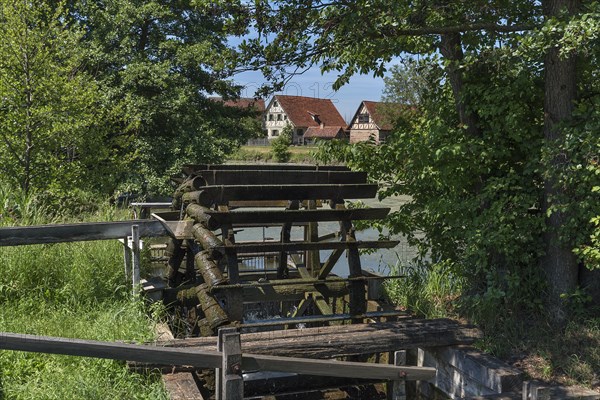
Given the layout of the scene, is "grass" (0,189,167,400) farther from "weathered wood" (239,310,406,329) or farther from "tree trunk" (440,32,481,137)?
"tree trunk" (440,32,481,137)

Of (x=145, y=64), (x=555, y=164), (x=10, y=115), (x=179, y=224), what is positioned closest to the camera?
(x=555, y=164)

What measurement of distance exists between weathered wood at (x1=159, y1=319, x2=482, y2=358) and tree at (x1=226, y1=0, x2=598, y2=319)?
2.84 ft

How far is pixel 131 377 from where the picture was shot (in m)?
5.11

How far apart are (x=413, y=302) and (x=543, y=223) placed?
235cm

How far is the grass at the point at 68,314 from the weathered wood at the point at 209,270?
29.4 inches

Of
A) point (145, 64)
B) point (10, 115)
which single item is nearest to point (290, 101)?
point (145, 64)

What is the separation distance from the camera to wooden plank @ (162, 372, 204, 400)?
462cm

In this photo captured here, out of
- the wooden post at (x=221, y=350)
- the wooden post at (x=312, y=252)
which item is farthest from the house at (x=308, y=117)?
the wooden post at (x=221, y=350)

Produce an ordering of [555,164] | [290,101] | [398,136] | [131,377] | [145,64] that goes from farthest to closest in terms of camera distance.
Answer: [290,101]
[145,64]
[398,136]
[555,164]
[131,377]

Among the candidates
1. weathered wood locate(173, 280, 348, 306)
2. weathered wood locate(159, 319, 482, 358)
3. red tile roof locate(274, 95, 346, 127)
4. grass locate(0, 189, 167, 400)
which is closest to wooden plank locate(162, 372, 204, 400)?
grass locate(0, 189, 167, 400)

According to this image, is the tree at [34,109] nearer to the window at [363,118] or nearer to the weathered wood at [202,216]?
the weathered wood at [202,216]

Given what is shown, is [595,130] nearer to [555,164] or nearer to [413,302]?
[555,164]

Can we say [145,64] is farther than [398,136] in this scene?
Yes

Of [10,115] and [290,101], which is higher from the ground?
[290,101]
